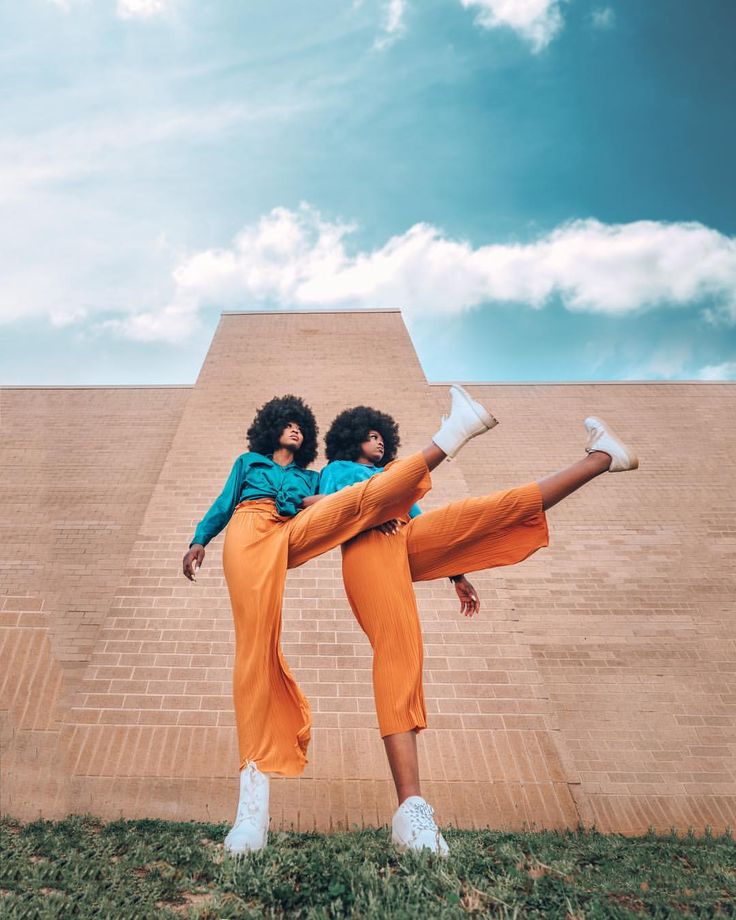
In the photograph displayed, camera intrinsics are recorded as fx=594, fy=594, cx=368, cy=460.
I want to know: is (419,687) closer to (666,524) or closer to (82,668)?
(82,668)

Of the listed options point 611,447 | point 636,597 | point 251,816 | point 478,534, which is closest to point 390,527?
point 478,534

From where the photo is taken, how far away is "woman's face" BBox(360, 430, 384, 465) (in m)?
2.83

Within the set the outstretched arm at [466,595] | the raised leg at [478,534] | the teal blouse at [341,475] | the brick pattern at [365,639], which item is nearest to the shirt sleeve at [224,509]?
the teal blouse at [341,475]

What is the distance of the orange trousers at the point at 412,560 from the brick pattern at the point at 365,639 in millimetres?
1872

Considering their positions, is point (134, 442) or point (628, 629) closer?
point (628, 629)

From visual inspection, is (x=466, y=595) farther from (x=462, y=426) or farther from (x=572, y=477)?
(x=462, y=426)

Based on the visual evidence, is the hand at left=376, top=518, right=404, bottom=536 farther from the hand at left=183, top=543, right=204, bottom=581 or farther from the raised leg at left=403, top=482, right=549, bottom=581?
the hand at left=183, top=543, right=204, bottom=581

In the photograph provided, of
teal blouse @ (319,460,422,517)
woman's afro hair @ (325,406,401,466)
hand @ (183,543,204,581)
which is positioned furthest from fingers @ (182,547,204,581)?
woman's afro hair @ (325,406,401,466)

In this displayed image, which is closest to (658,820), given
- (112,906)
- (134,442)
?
(112,906)

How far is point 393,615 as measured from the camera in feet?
7.77

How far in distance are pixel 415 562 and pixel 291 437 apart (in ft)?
2.78

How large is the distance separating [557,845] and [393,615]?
149cm

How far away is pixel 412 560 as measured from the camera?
2512mm

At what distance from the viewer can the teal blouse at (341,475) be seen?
8.70 feet
